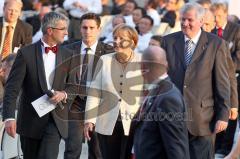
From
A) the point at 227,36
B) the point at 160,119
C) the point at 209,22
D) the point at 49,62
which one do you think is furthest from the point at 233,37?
the point at 160,119

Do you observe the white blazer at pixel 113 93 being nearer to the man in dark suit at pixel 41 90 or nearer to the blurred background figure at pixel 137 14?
the man in dark suit at pixel 41 90

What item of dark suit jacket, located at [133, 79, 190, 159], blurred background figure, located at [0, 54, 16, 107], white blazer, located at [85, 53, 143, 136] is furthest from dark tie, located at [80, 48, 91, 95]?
dark suit jacket, located at [133, 79, 190, 159]

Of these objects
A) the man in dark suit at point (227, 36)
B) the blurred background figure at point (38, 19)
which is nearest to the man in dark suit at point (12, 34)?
the man in dark suit at point (227, 36)

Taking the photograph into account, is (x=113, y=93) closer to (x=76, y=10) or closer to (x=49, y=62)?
(x=49, y=62)

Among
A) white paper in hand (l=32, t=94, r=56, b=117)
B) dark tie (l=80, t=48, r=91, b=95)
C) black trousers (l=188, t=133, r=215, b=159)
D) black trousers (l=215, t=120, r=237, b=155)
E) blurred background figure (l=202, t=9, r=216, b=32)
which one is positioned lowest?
black trousers (l=215, t=120, r=237, b=155)

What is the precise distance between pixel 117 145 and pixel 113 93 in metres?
0.58

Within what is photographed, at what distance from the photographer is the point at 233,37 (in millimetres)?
13500

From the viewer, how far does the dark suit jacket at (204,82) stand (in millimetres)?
9461

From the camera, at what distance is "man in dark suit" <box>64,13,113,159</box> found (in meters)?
11.2

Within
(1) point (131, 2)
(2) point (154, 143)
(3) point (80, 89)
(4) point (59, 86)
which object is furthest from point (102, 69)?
(1) point (131, 2)

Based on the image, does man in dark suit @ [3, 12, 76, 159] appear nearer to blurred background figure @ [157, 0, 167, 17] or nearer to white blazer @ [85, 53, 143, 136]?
white blazer @ [85, 53, 143, 136]

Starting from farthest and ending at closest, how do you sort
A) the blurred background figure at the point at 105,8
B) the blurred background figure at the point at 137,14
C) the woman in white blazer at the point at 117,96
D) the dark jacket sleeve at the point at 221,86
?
the blurred background figure at the point at 105,8, the blurred background figure at the point at 137,14, the dark jacket sleeve at the point at 221,86, the woman in white blazer at the point at 117,96

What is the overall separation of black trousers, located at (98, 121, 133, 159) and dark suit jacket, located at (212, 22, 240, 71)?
4525 mm

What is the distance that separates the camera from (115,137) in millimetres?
9359
